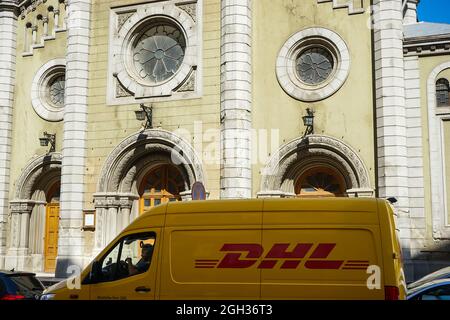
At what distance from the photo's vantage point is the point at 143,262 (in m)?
8.72

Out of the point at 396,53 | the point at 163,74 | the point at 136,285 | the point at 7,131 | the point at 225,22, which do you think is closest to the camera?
the point at 136,285

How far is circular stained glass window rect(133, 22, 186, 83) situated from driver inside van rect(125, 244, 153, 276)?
1093cm

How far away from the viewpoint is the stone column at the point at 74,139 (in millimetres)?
18797

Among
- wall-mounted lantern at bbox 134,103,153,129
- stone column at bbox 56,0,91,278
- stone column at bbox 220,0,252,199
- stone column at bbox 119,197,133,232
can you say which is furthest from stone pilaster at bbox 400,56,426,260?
stone column at bbox 56,0,91,278

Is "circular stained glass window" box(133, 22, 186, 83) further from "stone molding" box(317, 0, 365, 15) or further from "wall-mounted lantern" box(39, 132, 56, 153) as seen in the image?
"stone molding" box(317, 0, 365, 15)

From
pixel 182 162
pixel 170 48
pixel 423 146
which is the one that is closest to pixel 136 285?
pixel 182 162

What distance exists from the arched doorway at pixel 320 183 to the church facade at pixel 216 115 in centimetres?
4

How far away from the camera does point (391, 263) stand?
7.71 m

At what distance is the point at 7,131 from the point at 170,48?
6734 mm

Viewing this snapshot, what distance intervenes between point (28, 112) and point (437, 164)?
1387cm

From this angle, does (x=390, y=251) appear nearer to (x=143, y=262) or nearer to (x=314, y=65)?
(x=143, y=262)

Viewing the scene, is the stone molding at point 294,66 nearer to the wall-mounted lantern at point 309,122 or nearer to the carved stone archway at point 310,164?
the wall-mounted lantern at point 309,122

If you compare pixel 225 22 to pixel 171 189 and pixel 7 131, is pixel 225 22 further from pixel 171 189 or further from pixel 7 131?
pixel 7 131

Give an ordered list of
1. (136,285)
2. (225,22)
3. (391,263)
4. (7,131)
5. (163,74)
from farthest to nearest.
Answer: (7,131)
(163,74)
(225,22)
(136,285)
(391,263)
